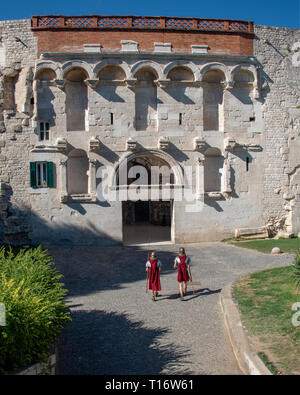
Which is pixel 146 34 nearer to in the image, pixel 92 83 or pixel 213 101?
pixel 92 83

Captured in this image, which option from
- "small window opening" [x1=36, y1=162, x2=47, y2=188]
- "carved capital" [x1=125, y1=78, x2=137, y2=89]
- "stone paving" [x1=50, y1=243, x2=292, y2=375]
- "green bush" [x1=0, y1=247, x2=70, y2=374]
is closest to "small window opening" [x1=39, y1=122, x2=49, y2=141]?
"small window opening" [x1=36, y1=162, x2=47, y2=188]

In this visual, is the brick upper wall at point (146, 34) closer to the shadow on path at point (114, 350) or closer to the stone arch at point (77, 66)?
the stone arch at point (77, 66)

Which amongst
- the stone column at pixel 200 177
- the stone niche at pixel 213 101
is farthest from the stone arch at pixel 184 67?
the stone column at pixel 200 177

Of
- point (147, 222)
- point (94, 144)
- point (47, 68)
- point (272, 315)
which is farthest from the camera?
point (147, 222)

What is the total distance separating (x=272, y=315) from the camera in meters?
8.26

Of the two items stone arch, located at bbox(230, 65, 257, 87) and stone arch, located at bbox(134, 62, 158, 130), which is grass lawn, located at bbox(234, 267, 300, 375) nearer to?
stone arch, located at bbox(134, 62, 158, 130)

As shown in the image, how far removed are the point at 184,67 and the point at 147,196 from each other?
6.41 metres

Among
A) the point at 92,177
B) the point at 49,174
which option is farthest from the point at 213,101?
the point at 49,174

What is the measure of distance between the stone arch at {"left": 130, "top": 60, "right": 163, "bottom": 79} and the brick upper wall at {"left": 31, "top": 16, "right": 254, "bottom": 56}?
63cm

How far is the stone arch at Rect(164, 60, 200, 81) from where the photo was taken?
59.4 feet

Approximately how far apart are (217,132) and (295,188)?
5.03 m

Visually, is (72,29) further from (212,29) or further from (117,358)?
(117,358)

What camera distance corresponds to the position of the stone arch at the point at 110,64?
58.0 feet
